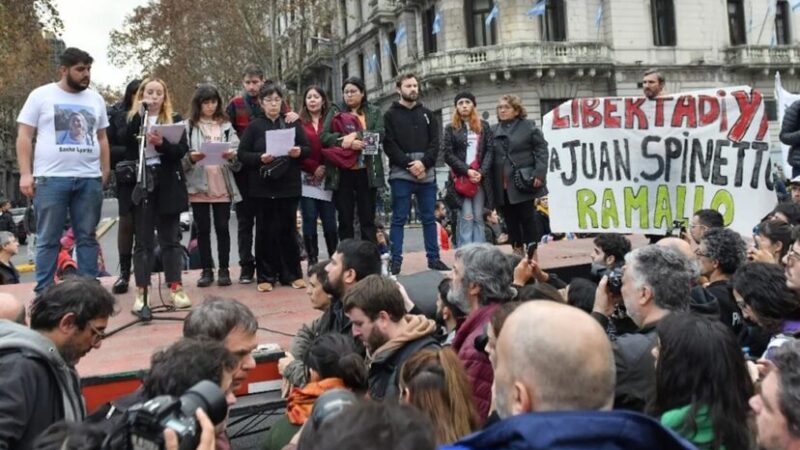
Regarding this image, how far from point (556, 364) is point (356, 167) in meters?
5.24

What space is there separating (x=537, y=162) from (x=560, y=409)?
223 inches

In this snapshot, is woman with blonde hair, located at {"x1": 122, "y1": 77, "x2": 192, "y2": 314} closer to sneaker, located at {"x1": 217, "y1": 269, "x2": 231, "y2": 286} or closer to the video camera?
sneaker, located at {"x1": 217, "y1": 269, "x2": 231, "y2": 286}

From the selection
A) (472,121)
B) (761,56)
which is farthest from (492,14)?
(472,121)

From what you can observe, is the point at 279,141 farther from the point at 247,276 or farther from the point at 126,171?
the point at 247,276

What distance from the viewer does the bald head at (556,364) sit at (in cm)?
184

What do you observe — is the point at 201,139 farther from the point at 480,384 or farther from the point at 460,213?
the point at 480,384

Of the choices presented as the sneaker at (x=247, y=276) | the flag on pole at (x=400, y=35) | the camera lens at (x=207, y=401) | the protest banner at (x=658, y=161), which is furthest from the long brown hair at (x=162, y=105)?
the flag on pole at (x=400, y=35)

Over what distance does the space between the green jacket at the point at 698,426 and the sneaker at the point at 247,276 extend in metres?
5.00

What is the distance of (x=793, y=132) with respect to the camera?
6.94 meters

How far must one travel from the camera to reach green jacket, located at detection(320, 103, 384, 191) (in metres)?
6.89

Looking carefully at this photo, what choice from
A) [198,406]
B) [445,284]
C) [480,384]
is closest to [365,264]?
[445,284]

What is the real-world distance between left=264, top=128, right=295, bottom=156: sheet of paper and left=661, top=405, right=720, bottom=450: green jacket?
446 centimetres

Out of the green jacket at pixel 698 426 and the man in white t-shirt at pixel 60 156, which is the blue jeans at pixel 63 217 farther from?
the green jacket at pixel 698 426

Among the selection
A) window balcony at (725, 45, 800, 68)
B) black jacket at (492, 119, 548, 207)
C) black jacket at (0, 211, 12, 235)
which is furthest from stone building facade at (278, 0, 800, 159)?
black jacket at (492, 119, 548, 207)
